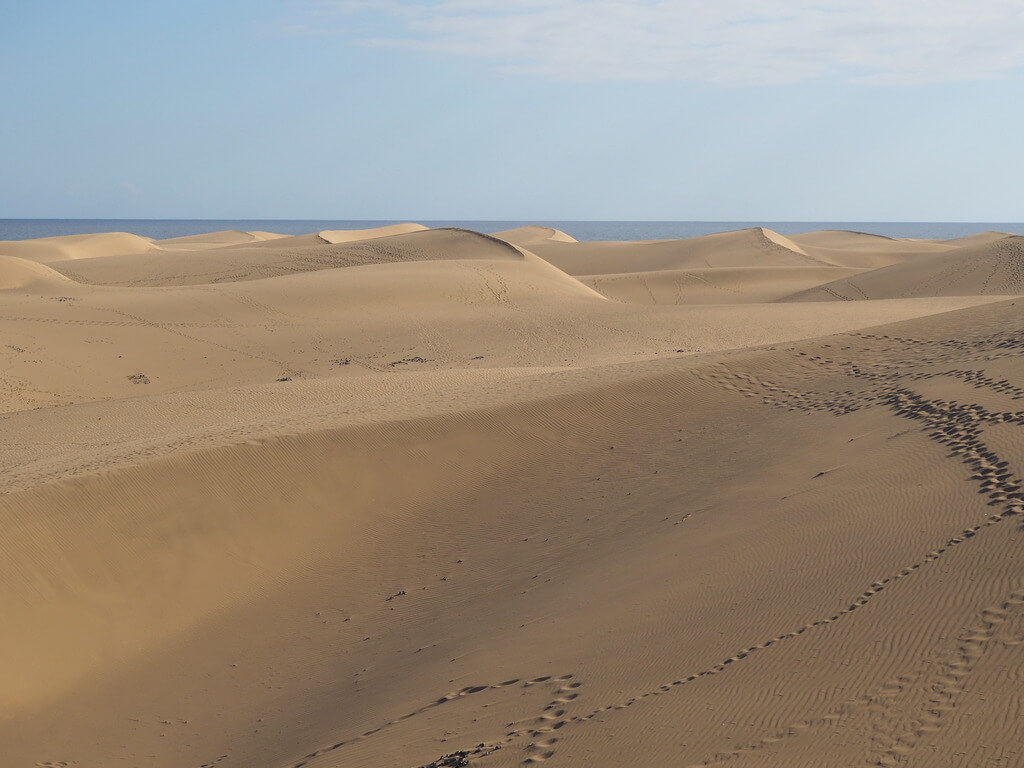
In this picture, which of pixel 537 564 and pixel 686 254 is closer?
pixel 537 564

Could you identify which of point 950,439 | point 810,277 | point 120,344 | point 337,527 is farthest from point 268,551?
point 810,277

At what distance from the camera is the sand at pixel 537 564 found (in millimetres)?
4625

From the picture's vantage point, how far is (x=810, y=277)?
42.8 m

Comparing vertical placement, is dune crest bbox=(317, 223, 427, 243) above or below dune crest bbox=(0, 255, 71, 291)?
above

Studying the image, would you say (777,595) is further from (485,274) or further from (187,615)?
(485,274)

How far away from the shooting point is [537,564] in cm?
831

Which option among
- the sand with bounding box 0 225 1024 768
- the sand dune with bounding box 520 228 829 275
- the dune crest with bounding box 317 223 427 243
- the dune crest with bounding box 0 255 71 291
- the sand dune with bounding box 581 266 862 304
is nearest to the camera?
the sand with bounding box 0 225 1024 768

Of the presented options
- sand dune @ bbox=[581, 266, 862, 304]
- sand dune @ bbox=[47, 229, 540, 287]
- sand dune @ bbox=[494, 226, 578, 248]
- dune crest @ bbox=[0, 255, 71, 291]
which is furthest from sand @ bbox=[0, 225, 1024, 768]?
sand dune @ bbox=[494, 226, 578, 248]

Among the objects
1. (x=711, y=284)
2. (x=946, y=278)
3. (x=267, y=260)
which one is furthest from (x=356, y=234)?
(x=946, y=278)

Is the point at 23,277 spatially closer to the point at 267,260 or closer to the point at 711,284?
the point at 267,260

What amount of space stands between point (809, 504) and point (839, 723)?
10.1 feet

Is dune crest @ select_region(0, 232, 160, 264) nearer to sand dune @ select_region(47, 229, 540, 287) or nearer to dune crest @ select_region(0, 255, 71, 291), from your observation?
sand dune @ select_region(47, 229, 540, 287)

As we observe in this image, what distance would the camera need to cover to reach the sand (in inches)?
182

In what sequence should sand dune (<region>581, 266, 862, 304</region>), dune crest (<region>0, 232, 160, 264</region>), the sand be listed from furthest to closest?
1. dune crest (<region>0, 232, 160, 264</region>)
2. sand dune (<region>581, 266, 862, 304</region>)
3. the sand
